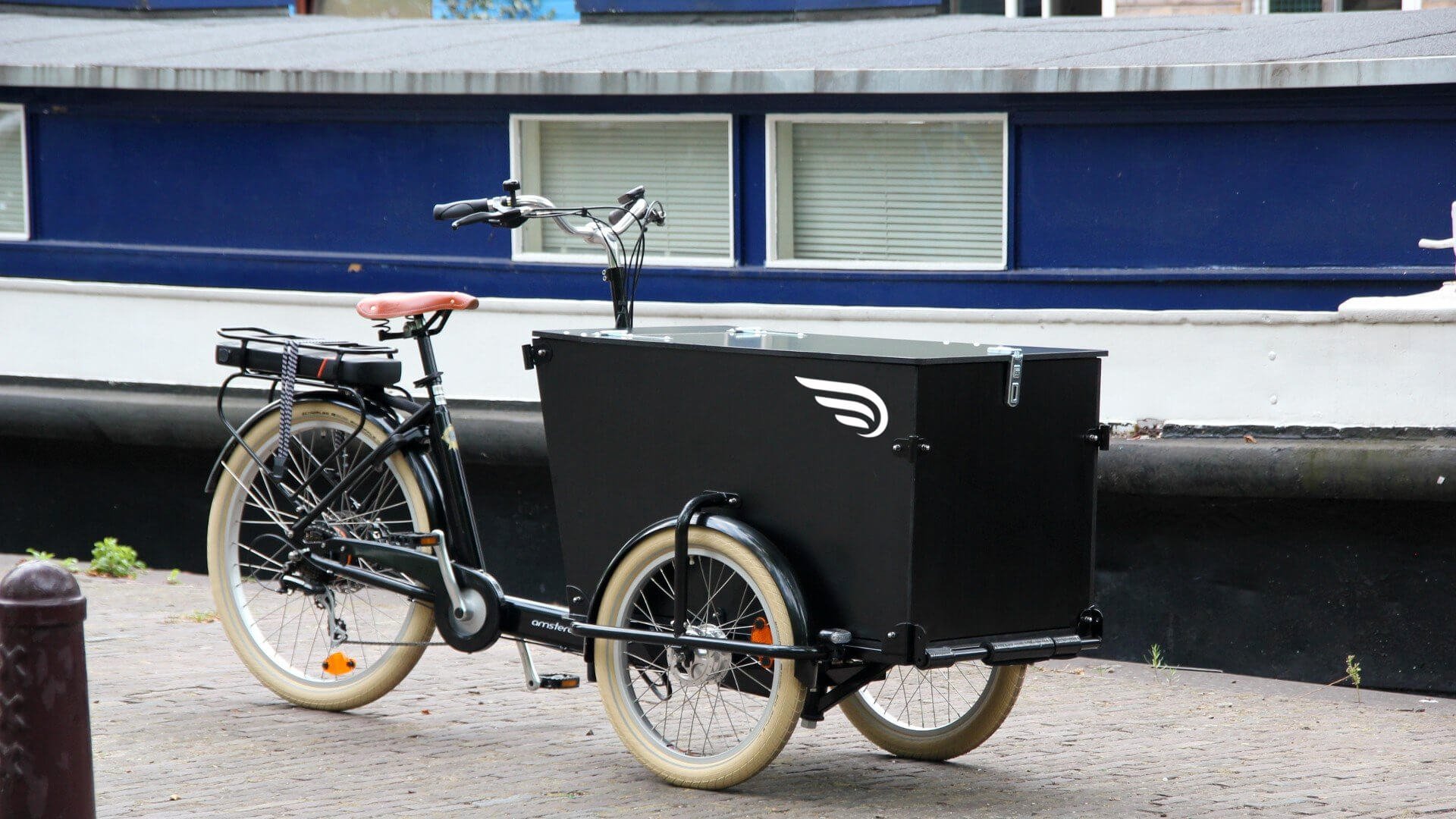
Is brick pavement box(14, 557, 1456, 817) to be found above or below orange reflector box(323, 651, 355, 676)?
below

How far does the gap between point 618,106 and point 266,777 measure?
359 cm

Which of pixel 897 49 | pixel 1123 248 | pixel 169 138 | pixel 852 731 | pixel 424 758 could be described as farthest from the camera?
pixel 169 138

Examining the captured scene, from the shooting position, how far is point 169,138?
28.2ft

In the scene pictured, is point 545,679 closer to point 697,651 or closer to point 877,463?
point 697,651

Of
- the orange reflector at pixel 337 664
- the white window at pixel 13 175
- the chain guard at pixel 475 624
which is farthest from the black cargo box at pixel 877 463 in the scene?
the white window at pixel 13 175

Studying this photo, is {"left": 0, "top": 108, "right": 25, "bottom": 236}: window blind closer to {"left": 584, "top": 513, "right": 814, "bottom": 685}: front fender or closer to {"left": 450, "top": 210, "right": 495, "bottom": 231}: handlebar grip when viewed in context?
{"left": 450, "top": 210, "right": 495, "bottom": 231}: handlebar grip

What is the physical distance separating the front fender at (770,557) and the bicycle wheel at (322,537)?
98 centimetres

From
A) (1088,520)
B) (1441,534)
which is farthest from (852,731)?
(1441,534)

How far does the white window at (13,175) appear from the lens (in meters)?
8.88

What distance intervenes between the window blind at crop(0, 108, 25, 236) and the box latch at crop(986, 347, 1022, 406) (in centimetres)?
597

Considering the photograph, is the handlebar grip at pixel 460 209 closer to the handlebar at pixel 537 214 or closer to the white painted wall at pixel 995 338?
the handlebar at pixel 537 214

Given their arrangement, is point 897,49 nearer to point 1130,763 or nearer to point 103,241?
point 1130,763

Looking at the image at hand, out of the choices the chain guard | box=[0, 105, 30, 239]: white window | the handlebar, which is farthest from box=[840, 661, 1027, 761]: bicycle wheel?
box=[0, 105, 30, 239]: white window

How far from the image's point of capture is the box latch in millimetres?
4547
